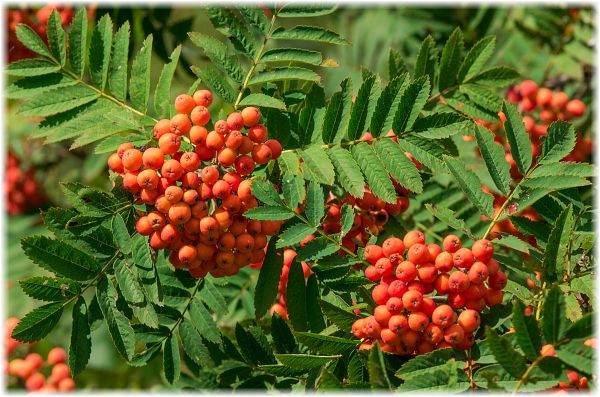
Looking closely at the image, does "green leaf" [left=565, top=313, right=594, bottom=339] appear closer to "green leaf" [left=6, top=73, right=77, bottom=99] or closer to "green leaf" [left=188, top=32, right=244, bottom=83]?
"green leaf" [left=188, top=32, right=244, bottom=83]

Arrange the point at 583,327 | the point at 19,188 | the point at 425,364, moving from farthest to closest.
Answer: the point at 19,188, the point at 425,364, the point at 583,327

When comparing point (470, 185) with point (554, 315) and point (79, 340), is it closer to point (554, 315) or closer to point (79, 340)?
point (554, 315)

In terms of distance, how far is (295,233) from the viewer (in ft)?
6.78

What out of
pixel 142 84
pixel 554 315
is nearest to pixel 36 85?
pixel 142 84

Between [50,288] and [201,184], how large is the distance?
0.47 m

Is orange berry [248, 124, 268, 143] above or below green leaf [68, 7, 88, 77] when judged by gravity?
below

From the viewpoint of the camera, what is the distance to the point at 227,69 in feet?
7.32

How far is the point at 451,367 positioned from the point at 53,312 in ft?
3.35

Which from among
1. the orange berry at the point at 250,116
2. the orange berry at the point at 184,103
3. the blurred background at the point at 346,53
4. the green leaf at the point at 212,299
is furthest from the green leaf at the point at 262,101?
the blurred background at the point at 346,53

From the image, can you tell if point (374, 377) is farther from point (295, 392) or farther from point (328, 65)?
point (328, 65)

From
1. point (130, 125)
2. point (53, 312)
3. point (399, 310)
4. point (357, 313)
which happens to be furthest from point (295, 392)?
point (130, 125)

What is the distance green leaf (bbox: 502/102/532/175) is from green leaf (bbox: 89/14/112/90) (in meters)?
1.16

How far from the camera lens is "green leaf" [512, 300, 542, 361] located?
1648 mm

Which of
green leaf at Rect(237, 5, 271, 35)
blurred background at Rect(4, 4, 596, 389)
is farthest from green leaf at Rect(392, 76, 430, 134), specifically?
blurred background at Rect(4, 4, 596, 389)
